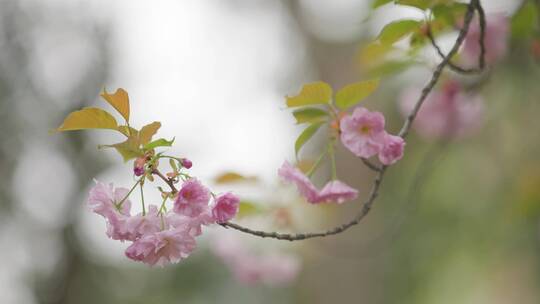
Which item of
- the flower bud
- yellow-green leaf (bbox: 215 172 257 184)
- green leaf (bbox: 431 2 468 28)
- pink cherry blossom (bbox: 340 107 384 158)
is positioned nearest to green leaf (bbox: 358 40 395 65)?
green leaf (bbox: 431 2 468 28)

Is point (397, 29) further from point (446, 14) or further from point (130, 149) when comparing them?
point (130, 149)

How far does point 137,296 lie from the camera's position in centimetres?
725

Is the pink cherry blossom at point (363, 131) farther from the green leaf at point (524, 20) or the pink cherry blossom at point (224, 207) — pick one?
the green leaf at point (524, 20)

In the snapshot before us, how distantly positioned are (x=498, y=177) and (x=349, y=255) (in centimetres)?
181

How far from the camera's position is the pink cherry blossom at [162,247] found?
0.95 metres

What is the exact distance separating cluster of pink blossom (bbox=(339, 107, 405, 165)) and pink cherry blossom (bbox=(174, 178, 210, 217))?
0.30 metres

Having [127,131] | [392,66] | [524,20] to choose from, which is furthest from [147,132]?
[524,20]

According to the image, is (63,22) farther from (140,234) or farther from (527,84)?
(140,234)

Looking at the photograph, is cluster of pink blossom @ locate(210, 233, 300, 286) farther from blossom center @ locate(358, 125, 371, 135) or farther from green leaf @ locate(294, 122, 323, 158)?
blossom center @ locate(358, 125, 371, 135)

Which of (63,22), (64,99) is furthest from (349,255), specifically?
(63,22)

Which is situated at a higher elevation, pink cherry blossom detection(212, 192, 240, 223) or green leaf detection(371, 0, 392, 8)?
green leaf detection(371, 0, 392, 8)

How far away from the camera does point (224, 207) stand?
0.96m

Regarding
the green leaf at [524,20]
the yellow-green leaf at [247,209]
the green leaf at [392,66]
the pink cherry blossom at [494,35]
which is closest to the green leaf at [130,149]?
the yellow-green leaf at [247,209]

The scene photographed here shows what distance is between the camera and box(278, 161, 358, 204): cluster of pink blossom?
1.08 meters
